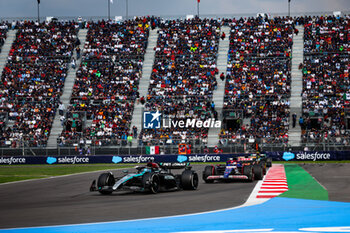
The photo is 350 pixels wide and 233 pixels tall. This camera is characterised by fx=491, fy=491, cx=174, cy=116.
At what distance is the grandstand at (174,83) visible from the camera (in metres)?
41.6

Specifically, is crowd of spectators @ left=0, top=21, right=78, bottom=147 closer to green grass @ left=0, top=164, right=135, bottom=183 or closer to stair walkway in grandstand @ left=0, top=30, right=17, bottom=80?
stair walkway in grandstand @ left=0, top=30, right=17, bottom=80

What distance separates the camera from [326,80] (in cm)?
4762

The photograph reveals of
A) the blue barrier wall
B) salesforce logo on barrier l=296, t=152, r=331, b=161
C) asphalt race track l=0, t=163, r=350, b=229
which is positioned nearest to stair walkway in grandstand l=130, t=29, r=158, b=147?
the blue barrier wall

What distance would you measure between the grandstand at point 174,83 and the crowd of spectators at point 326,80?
103mm

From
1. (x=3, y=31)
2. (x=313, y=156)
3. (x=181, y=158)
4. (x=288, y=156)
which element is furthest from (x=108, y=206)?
(x=3, y=31)

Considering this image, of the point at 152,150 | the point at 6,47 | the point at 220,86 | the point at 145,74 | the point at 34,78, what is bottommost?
the point at 152,150

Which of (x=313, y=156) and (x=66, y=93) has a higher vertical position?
(x=66, y=93)

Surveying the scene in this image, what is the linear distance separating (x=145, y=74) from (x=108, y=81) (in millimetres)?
4228

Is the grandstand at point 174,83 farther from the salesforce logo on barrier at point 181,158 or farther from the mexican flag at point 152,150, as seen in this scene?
the salesforce logo on barrier at point 181,158

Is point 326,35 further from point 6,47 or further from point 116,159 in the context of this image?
point 6,47

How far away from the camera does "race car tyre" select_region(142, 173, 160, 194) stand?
575 inches

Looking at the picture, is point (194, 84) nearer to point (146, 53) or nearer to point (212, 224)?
point (146, 53)

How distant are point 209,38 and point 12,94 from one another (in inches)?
886

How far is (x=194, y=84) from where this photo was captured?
165 ft
